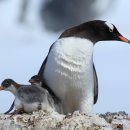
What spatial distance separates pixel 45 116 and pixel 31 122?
0.13 m

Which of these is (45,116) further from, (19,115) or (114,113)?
(114,113)

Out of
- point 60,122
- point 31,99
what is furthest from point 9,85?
point 60,122

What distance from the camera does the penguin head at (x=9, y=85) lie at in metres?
7.35

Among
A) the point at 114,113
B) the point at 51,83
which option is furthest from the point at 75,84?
the point at 114,113

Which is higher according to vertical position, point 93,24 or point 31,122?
point 93,24

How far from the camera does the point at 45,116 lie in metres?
6.48

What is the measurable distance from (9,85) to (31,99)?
2.04 ft

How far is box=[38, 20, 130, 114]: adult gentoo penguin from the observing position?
735cm

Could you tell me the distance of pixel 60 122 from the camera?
6387 millimetres

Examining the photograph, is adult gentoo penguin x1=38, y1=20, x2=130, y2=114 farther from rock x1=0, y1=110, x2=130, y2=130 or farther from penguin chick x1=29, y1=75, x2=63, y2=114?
rock x1=0, y1=110, x2=130, y2=130

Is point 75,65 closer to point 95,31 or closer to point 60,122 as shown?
point 95,31

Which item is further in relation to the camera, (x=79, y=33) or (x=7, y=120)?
(x=79, y=33)

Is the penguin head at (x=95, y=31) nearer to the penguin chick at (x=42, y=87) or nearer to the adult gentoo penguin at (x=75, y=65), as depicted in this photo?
the adult gentoo penguin at (x=75, y=65)

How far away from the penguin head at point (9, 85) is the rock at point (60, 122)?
80 centimetres
